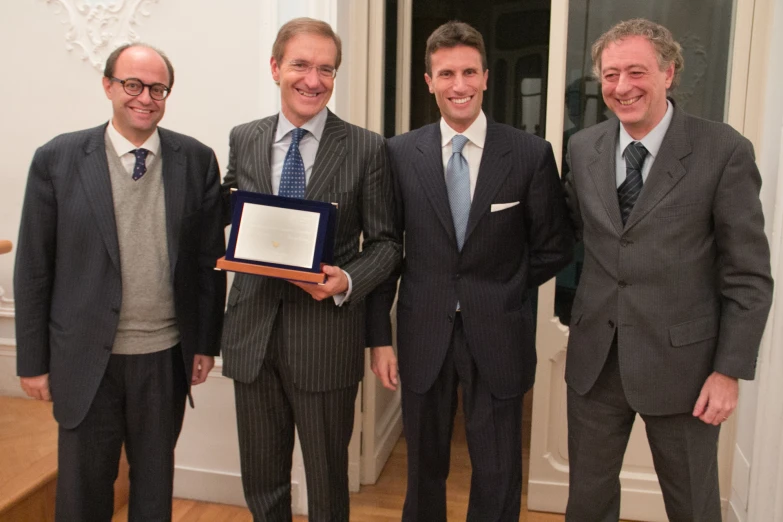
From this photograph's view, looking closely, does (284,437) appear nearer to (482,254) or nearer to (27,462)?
(482,254)

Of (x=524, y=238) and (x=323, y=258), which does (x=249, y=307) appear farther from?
(x=524, y=238)

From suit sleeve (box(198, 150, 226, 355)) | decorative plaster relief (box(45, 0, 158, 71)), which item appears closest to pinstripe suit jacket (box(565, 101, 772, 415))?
suit sleeve (box(198, 150, 226, 355))

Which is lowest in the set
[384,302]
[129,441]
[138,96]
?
[129,441]

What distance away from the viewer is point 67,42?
2.63 metres

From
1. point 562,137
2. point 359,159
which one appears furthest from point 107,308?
point 562,137

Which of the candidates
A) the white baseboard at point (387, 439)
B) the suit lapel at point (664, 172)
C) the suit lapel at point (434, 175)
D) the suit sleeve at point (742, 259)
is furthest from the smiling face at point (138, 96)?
the white baseboard at point (387, 439)

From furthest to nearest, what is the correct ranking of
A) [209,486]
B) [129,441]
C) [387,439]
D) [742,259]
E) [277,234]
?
[387,439] < [209,486] < [129,441] < [277,234] < [742,259]

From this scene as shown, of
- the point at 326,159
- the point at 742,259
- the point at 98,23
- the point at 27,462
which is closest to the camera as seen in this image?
the point at 742,259

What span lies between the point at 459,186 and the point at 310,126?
1.42 ft

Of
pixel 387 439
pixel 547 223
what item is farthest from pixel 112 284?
pixel 387 439

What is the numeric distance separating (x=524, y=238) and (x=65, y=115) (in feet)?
6.16

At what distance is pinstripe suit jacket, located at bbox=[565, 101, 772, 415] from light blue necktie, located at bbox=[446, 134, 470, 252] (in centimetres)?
34

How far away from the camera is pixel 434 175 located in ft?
6.14

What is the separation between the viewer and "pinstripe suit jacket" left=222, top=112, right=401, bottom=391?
1795mm
